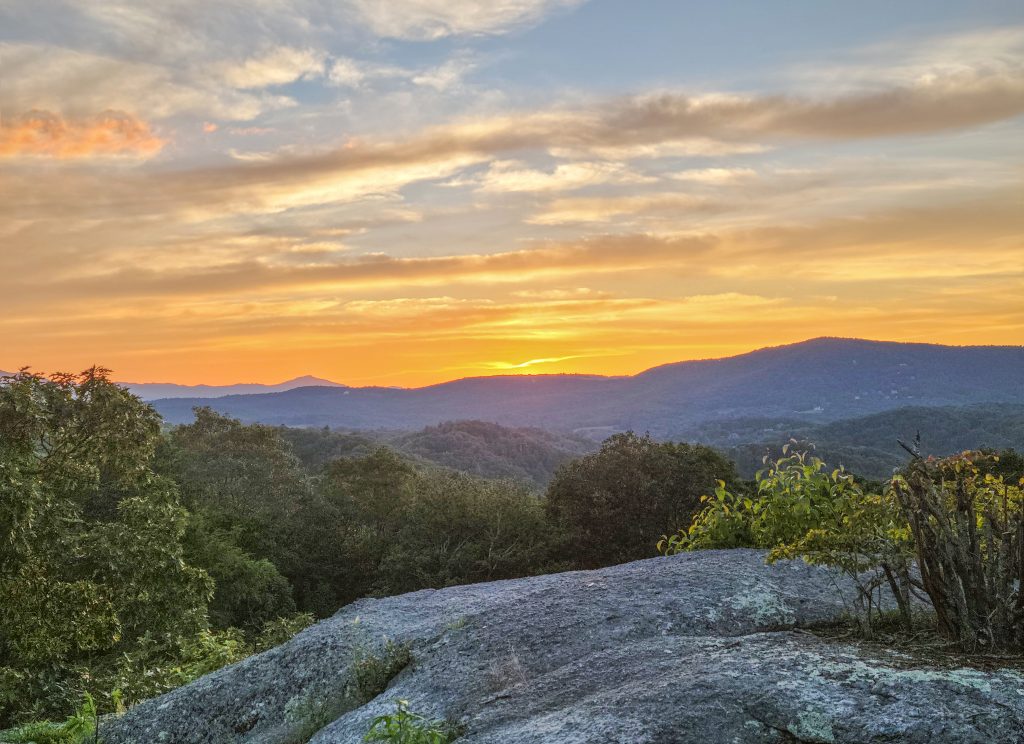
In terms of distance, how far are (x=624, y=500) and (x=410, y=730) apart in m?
32.6

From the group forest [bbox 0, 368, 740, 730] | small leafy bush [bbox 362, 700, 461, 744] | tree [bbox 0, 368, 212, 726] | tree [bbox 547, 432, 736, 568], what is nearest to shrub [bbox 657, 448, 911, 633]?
small leafy bush [bbox 362, 700, 461, 744]

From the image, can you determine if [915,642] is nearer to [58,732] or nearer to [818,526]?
[818,526]

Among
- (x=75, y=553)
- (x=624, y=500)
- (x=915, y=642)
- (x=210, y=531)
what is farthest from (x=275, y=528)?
(x=915, y=642)

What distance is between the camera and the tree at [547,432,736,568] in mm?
36188

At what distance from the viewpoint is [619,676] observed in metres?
5.16

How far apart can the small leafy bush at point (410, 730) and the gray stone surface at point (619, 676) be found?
16 cm

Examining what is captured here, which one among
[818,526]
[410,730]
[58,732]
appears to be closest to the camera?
[410,730]

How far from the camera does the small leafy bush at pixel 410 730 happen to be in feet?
15.3

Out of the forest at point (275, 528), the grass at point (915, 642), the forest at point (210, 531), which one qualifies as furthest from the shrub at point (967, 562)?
the forest at point (210, 531)

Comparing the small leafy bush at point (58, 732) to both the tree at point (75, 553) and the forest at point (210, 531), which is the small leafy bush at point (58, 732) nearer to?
the forest at point (210, 531)

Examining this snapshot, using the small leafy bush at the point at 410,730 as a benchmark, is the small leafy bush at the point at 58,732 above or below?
below

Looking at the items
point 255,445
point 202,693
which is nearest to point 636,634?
point 202,693

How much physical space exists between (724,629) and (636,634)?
28.8 inches

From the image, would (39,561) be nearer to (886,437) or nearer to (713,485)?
(713,485)
